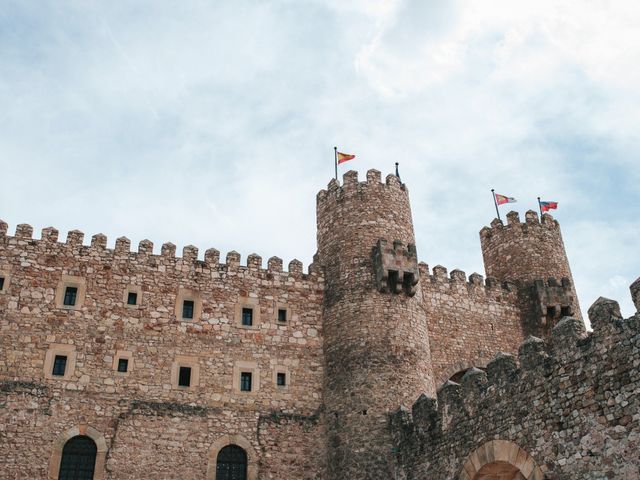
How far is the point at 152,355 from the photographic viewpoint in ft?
62.3

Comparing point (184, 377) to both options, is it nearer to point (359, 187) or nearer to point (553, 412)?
point (359, 187)

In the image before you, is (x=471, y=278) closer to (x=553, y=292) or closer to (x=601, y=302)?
(x=553, y=292)

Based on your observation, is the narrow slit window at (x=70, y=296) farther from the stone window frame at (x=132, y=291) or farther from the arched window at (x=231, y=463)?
the arched window at (x=231, y=463)

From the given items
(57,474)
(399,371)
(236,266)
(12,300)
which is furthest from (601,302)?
(12,300)

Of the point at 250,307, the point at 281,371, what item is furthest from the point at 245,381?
the point at 250,307

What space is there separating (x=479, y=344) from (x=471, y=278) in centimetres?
256

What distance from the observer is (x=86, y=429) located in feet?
57.3

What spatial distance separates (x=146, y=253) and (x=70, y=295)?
8.21 feet

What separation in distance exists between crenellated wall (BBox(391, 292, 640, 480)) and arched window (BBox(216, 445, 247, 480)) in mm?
4639

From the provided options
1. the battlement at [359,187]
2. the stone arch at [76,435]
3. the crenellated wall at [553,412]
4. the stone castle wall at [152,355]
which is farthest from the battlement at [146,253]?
the crenellated wall at [553,412]

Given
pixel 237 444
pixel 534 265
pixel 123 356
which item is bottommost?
pixel 237 444

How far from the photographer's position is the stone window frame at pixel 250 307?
66.8 ft

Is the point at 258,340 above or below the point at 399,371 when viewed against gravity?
above

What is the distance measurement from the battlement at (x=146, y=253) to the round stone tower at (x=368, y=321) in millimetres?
Result: 1344
